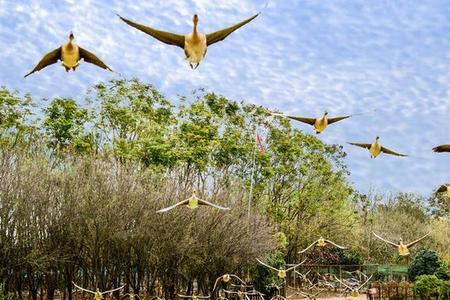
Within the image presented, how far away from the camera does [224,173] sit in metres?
38.1

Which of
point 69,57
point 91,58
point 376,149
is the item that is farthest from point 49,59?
point 376,149

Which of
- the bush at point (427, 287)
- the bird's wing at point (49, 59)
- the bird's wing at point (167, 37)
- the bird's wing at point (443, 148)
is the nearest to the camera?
the bird's wing at point (167, 37)

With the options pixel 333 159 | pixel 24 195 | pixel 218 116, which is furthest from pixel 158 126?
pixel 333 159

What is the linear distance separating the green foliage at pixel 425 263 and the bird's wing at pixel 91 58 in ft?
93.3

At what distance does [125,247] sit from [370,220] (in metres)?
37.3

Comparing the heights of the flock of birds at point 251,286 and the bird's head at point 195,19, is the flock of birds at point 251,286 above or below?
below

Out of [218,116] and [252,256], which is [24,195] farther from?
[218,116]

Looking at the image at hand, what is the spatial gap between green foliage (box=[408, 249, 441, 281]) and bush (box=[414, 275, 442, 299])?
3.96 m

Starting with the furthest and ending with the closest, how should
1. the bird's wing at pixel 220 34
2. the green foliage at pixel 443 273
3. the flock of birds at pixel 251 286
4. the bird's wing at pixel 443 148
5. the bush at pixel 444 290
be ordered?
the green foliage at pixel 443 273 < the bush at pixel 444 290 < the flock of birds at pixel 251 286 < the bird's wing at pixel 443 148 < the bird's wing at pixel 220 34

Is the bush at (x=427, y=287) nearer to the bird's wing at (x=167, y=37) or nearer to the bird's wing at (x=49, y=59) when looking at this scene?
the bird's wing at (x=167, y=37)

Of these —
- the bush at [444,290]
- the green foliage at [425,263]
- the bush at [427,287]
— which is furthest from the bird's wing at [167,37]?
the green foliage at [425,263]

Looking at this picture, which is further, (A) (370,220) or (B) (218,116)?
(A) (370,220)

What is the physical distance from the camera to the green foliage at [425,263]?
3011cm

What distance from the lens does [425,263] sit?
100ft
